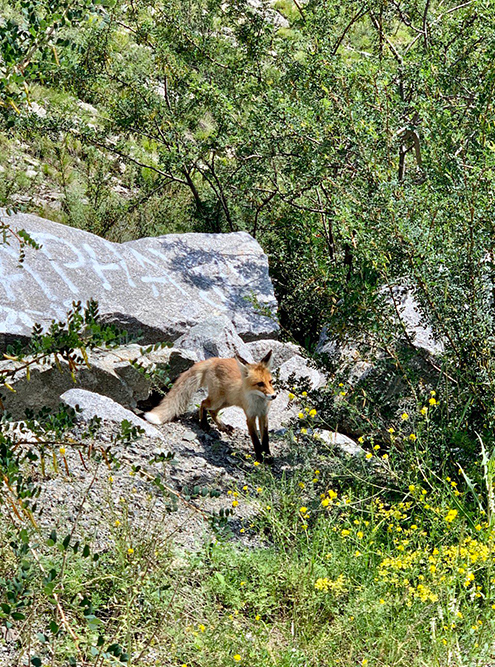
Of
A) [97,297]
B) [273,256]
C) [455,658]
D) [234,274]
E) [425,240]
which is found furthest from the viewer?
[273,256]

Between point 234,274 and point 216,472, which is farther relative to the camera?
point 234,274

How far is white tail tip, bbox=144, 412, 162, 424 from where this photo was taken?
594 cm

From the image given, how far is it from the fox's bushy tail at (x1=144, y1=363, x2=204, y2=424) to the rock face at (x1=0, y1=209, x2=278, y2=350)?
64 cm

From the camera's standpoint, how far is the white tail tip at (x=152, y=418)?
19.5ft

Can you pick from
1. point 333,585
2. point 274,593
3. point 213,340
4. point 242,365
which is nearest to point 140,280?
point 213,340

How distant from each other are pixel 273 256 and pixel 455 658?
20.9 ft

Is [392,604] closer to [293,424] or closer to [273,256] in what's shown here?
[293,424]

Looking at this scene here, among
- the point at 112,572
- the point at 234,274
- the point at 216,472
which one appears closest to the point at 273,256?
the point at 234,274

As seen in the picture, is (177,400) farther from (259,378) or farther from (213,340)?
(213,340)

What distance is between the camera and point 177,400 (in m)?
6.11

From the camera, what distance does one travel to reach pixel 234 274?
8234mm

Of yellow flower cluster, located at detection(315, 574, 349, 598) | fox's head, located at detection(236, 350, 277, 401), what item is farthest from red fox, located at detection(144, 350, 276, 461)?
yellow flower cluster, located at detection(315, 574, 349, 598)

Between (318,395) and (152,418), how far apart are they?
1.34 metres

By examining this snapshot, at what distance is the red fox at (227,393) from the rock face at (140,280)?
650mm
